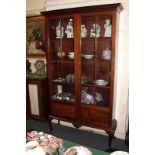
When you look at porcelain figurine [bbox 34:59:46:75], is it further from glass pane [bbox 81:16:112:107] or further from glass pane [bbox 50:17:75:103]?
glass pane [bbox 81:16:112:107]

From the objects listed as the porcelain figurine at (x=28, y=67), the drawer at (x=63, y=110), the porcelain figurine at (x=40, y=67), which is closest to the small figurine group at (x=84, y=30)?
the porcelain figurine at (x=40, y=67)

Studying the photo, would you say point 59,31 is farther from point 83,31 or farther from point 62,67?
point 62,67

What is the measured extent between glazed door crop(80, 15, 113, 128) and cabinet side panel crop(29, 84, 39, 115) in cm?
103

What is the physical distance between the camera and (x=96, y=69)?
2.78 m

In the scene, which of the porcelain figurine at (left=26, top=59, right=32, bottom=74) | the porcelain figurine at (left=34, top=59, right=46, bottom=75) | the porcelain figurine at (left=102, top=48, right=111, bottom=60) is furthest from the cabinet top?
the porcelain figurine at (left=26, top=59, right=32, bottom=74)

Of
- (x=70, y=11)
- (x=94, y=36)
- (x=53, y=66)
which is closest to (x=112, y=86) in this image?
(x=94, y=36)

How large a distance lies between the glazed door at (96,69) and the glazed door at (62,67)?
0.68 ft

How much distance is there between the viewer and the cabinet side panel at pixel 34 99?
3390 mm

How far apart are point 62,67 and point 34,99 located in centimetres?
94

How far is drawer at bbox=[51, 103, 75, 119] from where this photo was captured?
9.58 feet

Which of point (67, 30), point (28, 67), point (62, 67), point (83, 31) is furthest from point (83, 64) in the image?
point (28, 67)
